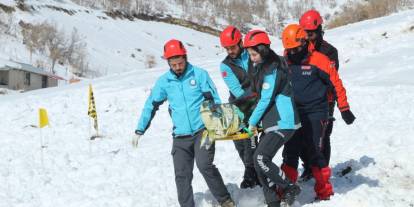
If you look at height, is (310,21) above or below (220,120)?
above

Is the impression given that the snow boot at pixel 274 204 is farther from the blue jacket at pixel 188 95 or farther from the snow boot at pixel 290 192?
the blue jacket at pixel 188 95

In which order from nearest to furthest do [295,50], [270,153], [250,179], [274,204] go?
[270,153], [274,204], [295,50], [250,179]

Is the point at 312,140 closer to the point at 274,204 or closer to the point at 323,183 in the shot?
the point at 323,183

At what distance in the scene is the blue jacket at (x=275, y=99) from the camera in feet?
18.2

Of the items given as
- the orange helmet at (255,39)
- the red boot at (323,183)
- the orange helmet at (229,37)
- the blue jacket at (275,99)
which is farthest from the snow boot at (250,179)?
the orange helmet at (255,39)

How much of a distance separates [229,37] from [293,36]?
865 mm

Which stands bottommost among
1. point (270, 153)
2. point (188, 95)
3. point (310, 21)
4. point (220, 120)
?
point (270, 153)

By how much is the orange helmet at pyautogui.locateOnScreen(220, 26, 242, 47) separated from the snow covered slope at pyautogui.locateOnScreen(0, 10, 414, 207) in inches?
77.9

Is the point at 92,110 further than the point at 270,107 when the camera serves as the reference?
Yes

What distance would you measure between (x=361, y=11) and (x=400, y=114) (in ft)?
116

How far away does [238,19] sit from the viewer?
19712 cm

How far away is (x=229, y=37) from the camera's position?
6340 millimetres

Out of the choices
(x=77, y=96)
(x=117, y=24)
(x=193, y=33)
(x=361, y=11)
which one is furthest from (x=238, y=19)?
(x=77, y=96)

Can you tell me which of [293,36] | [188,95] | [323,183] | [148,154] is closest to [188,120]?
[188,95]
